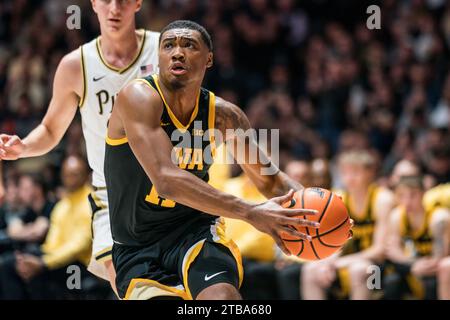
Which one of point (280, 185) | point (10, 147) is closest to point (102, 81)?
point (10, 147)

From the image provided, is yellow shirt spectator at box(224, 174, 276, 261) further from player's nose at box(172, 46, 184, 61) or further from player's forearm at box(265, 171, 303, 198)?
player's nose at box(172, 46, 184, 61)

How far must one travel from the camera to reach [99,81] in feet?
16.8

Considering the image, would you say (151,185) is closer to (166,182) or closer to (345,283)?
(166,182)

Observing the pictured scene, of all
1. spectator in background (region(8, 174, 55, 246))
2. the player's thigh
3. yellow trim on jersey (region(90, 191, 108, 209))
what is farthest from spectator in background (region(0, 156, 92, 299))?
the player's thigh

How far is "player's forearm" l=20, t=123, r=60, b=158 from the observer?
5113 mm

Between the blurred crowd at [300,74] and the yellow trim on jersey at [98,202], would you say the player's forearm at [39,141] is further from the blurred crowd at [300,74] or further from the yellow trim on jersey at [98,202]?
the blurred crowd at [300,74]

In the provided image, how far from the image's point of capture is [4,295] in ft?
26.2

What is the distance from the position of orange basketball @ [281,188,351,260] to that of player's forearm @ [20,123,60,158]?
184 centimetres

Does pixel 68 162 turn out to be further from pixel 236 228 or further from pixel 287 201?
pixel 287 201

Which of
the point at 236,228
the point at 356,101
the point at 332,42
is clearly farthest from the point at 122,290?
the point at 332,42

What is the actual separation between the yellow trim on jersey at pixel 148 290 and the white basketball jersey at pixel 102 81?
1138mm

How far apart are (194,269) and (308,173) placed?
3.68 metres

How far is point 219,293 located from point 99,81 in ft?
6.01

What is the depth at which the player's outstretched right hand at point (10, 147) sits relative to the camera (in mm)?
4852
